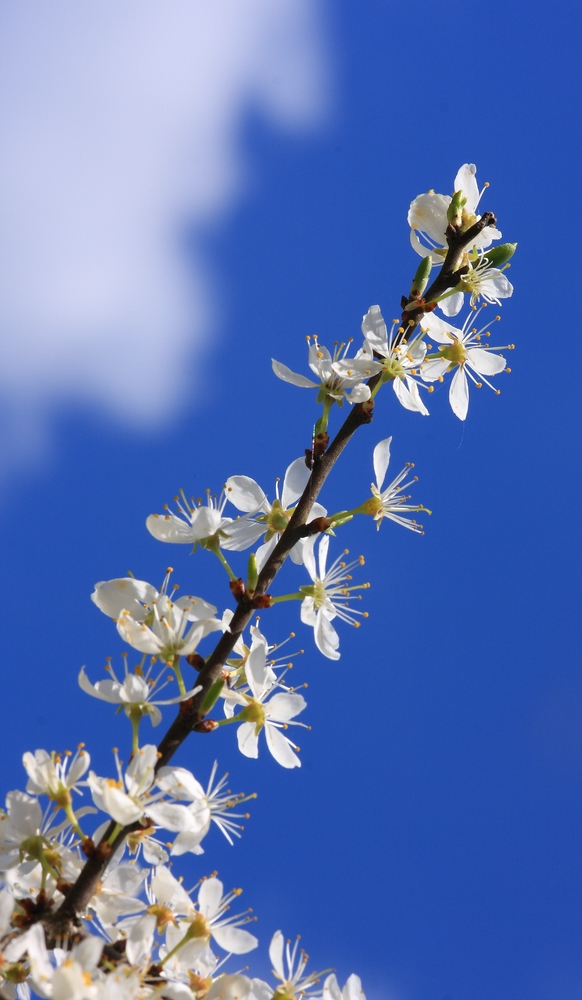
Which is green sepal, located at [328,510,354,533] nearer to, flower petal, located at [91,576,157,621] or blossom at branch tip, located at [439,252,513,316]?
flower petal, located at [91,576,157,621]

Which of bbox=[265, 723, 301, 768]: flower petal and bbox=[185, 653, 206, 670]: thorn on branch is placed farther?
bbox=[265, 723, 301, 768]: flower petal

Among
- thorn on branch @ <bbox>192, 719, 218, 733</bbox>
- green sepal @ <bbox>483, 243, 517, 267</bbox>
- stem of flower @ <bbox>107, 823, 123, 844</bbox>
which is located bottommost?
stem of flower @ <bbox>107, 823, 123, 844</bbox>

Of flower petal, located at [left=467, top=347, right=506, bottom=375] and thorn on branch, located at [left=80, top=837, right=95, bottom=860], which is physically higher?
flower petal, located at [left=467, top=347, right=506, bottom=375]

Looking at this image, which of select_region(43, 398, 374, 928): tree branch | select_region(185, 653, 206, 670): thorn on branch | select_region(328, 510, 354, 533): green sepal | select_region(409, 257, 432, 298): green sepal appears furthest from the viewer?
select_region(409, 257, 432, 298): green sepal

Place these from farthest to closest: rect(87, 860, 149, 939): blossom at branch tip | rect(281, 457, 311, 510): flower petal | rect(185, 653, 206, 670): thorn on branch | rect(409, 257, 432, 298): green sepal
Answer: rect(281, 457, 311, 510): flower petal → rect(409, 257, 432, 298): green sepal → rect(185, 653, 206, 670): thorn on branch → rect(87, 860, 149, 939): blossom at branch tip

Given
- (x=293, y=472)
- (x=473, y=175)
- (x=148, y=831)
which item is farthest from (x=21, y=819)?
(x=473, y=175)

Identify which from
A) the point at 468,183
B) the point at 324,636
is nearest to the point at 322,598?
the point at 324,636

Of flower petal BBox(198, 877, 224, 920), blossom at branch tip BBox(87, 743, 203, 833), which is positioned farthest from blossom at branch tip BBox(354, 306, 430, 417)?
flower petal BBox(198, 877, 224, 920)

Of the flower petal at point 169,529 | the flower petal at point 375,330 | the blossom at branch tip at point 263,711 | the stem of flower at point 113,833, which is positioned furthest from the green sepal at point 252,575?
the flower petal at point 375,330
